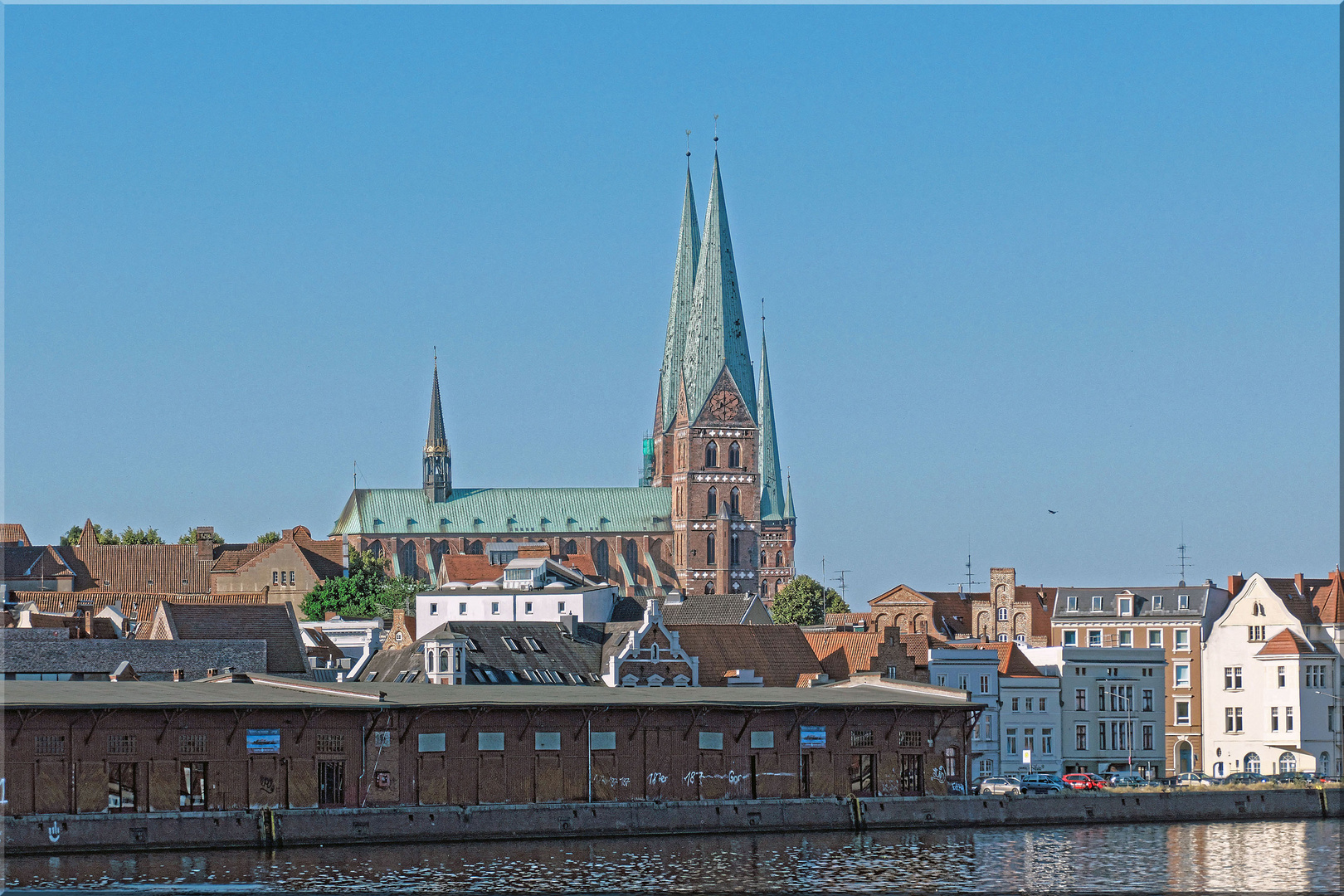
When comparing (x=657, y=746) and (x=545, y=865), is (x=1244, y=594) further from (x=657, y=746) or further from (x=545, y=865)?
(x=545, y=865)

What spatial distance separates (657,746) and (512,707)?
21.5 ft

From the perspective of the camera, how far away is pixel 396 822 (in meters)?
77.1

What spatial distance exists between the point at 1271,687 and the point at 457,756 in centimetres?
5690

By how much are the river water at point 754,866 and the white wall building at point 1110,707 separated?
31.8 m

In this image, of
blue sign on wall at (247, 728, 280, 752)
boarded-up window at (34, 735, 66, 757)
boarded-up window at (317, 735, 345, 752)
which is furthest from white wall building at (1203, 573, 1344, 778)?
boarded-up window at (34, 735, 66, 757)

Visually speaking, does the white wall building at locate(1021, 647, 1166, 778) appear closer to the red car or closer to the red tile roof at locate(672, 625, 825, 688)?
the red tile roof at locate(672, 625, 825, 688)

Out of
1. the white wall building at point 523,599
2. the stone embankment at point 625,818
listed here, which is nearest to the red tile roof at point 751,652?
the white wall building at point 523,599

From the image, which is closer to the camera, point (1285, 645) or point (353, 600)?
point (1285, 645)

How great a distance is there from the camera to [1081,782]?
9700 cm

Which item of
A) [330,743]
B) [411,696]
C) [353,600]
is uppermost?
[353,600]

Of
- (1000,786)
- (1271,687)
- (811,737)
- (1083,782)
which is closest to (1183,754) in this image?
(1271,687)

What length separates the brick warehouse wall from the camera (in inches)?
2955

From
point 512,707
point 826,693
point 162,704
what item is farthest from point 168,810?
point 826,693

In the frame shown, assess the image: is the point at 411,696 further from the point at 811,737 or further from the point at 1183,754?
the point at 1183,754
